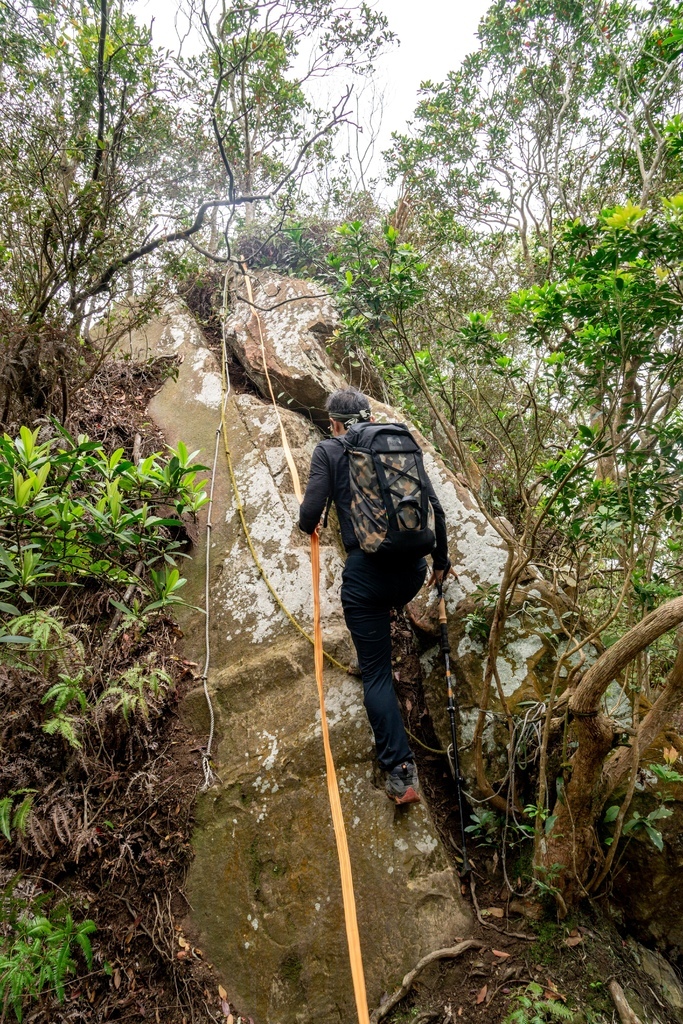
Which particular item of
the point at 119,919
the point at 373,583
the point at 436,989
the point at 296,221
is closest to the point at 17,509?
the point at 373,583

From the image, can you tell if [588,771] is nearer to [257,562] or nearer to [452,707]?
[452,707]

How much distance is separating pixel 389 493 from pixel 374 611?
78cm

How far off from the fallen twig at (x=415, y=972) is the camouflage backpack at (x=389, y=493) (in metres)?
2.17

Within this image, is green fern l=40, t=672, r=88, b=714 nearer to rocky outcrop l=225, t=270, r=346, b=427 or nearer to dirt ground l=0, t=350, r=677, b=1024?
dirt ground l=0, t=350, r=677, b=1024

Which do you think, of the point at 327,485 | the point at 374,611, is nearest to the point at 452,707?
the point at 374,611

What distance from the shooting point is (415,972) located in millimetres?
2908

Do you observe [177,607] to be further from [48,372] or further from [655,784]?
[655,784]

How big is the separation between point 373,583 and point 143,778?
2.00 metres

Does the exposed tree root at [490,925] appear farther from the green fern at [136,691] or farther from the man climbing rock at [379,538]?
the green fern at [136,691]

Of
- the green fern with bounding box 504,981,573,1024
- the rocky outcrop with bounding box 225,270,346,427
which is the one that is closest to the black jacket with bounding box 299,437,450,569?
the green fern with bounding box 504,981,573,1024

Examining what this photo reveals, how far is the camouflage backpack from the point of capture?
335 cm


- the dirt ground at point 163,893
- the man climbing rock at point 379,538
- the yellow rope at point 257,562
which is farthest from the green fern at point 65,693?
the man climbing rock at point 379,538

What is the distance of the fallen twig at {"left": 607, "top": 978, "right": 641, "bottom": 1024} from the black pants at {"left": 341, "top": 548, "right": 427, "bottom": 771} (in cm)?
141

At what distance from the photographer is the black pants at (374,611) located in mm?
3400
